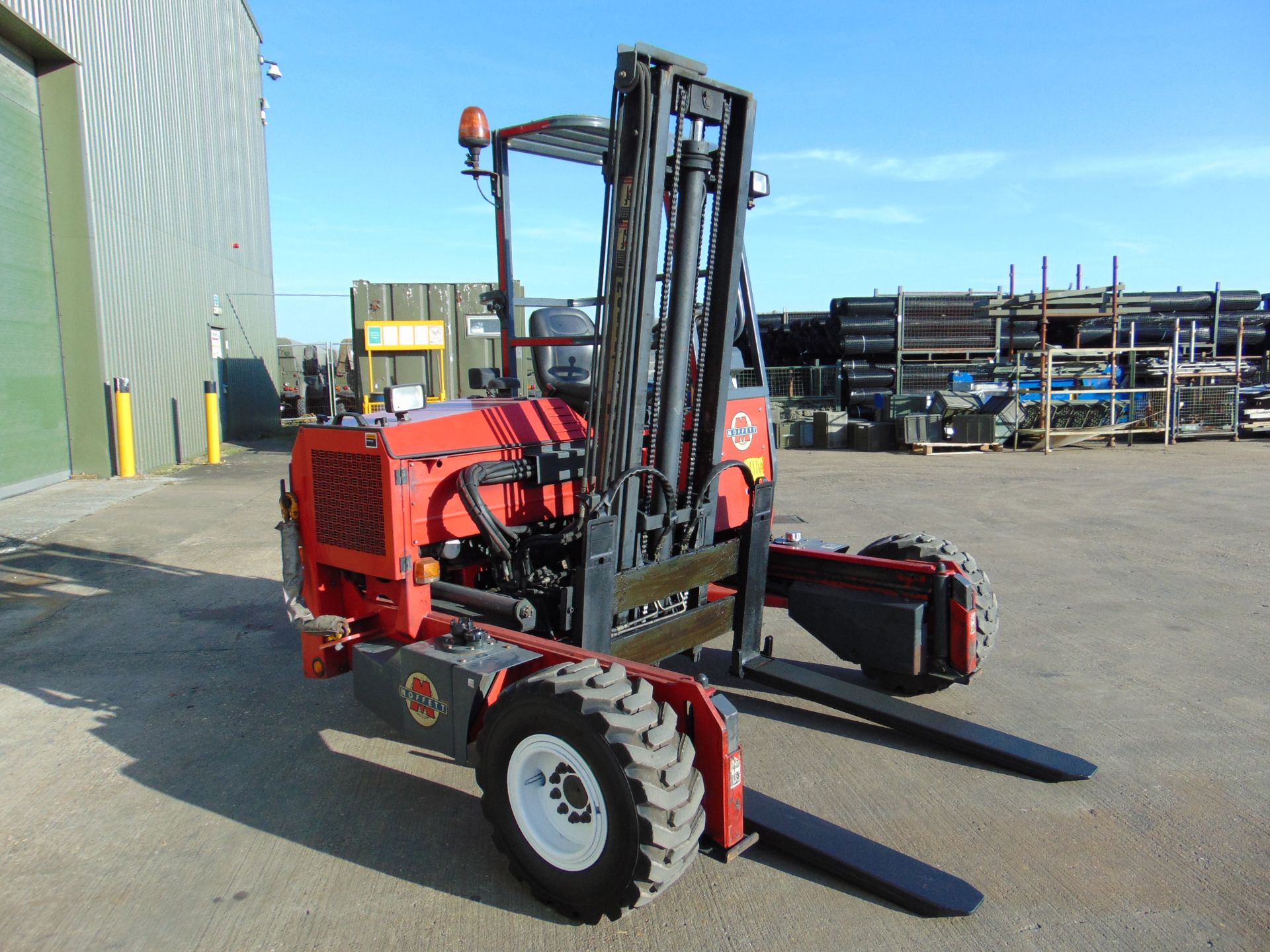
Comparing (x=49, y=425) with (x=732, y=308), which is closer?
(x=732, y=308)

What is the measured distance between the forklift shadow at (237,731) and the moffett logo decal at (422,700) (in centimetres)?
47

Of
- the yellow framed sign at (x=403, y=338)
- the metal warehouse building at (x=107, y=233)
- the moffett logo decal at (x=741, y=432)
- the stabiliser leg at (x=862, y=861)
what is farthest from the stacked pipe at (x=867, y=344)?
the stabiliser leg at (x=862, y=861)

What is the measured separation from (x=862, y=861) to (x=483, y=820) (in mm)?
1490

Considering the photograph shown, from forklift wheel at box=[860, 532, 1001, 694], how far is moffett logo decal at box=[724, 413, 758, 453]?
104 cm

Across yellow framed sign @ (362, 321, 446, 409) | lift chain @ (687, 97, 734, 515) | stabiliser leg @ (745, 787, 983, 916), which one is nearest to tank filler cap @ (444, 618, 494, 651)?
stabiliser leg @ (745, 787, 983, 916)

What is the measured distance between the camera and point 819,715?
479 cm

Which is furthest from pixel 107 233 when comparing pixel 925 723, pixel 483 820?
pixel 925 723

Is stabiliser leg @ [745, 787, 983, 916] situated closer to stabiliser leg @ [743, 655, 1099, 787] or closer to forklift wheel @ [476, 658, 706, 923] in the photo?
stabiliser leg @ [743, 655, 1099, 787]

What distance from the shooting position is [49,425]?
12.8 m

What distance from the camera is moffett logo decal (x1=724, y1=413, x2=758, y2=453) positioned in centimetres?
466

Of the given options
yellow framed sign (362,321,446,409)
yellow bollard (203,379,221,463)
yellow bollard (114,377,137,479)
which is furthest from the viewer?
yellow framed sign (362,321,446,409)

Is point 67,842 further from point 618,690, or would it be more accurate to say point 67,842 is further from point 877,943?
point 877,943

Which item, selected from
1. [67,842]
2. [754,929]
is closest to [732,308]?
[754,929]

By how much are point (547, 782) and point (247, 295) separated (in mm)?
23000
